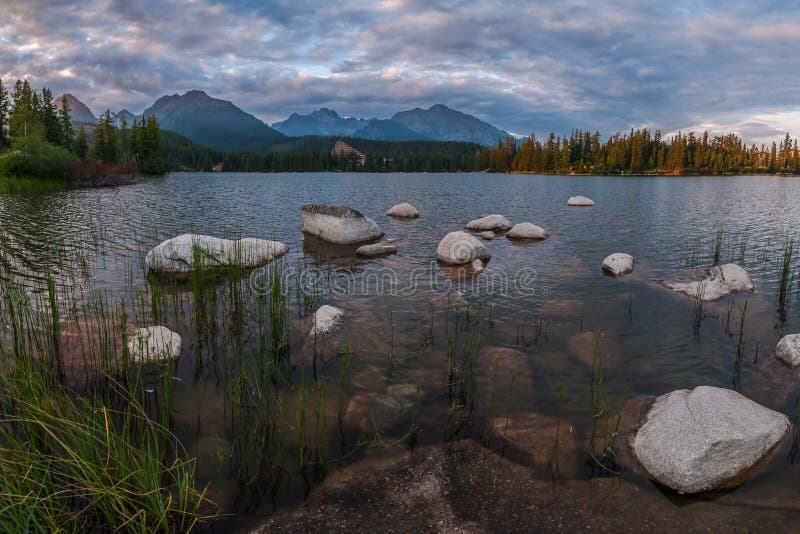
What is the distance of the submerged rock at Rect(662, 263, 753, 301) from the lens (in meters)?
13.6

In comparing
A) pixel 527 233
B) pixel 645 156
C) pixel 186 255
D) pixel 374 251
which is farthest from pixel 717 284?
pixel 645 156

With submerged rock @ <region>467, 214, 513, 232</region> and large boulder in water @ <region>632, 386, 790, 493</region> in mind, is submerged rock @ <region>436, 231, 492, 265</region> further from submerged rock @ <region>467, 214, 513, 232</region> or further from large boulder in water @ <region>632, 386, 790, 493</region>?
large boulder in water @ <region>632, 386, 790, 493</region>

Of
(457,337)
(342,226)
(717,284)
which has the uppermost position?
(342,226)

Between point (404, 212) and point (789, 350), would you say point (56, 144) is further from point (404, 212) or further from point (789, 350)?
point (789, 350)

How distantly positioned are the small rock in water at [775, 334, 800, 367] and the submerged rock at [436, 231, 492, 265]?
1098cm

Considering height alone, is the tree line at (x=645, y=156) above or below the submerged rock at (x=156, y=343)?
above

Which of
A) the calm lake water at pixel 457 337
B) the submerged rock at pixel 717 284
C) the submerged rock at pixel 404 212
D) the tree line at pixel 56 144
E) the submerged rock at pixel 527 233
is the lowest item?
the calm lake water at pixel 457 337

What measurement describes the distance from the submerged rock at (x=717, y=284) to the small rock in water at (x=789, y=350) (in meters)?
3.12

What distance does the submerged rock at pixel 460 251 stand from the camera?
19.0 meters

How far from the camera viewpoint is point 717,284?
1423cm

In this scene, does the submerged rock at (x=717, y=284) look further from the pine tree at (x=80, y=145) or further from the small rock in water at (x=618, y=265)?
the pine tree at (x=80, y=145)

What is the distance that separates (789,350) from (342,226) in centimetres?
1842

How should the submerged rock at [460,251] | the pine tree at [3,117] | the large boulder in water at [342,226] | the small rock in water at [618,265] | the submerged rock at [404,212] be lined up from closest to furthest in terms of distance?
the small rock in water at [618,265]
the submerged rock at [460,251]
the large boulder in water at [342,226]
the submerged rock at [404,212]
the pine tree at [3,117]

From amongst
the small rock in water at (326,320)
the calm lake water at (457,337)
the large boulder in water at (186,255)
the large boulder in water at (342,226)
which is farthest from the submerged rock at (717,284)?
the large boulder in water at (342,226)
